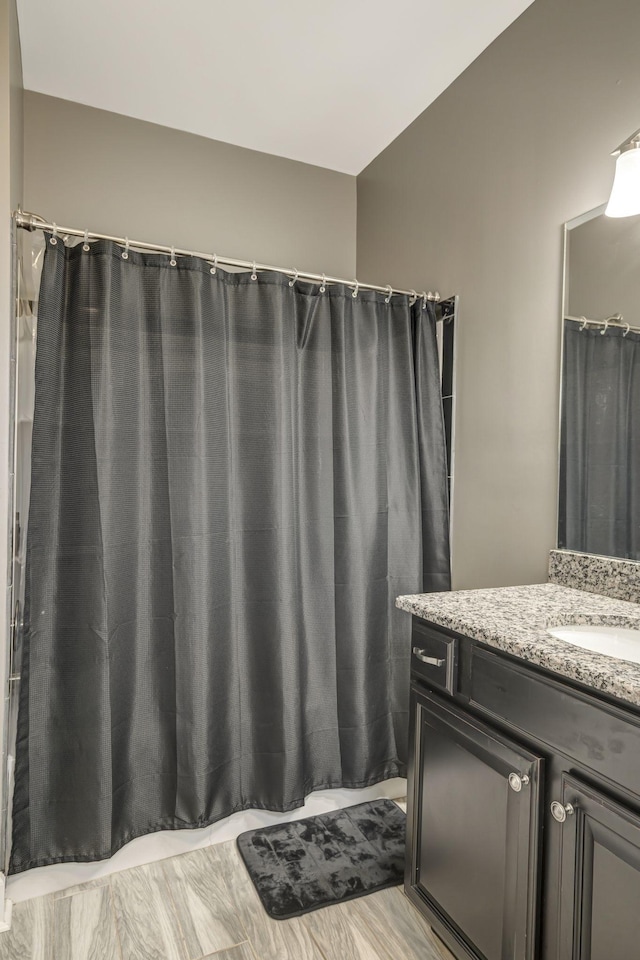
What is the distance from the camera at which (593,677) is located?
1018mm

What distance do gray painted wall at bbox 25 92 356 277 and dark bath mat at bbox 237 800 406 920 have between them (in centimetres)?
238

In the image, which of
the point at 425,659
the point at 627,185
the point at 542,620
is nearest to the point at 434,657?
the point at 425,659

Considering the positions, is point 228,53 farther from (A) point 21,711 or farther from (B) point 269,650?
(A) point 21,711

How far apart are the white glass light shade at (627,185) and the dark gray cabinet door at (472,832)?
52.8 inches

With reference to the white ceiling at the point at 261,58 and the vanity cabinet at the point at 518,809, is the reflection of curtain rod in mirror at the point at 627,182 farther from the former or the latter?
the vanity cabinet at the point at 518,809

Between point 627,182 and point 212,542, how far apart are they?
1.57 metres

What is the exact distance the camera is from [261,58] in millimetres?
2084

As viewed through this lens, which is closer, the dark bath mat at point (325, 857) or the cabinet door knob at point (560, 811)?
the cabinet door knob at point (560, 811)

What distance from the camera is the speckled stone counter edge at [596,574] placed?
1.53 meters

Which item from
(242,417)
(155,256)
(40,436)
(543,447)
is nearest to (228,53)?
(155,256)

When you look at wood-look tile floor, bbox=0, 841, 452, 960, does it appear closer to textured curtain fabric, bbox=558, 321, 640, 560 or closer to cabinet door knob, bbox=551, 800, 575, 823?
cabinet door knob, bbox=551, 800, 575, 823

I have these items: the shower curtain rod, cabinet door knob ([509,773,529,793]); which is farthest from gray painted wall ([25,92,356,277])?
cabinet door knob ([509,773,529,793])

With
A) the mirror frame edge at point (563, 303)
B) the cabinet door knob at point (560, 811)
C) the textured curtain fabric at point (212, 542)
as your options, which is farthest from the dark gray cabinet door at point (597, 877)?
the textured curtain fabric at point (212, 542)

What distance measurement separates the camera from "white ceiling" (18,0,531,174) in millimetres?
1874
